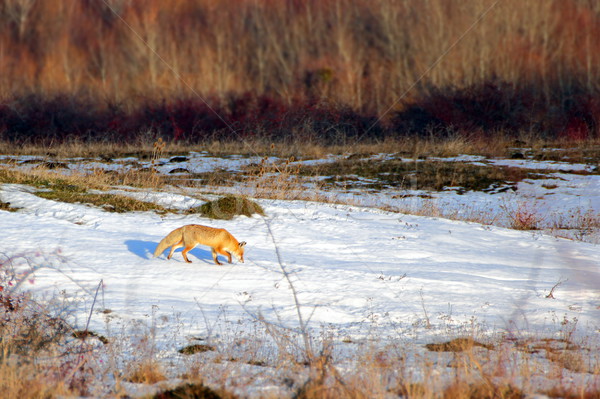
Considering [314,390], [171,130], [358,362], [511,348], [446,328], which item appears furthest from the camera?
[171,130]

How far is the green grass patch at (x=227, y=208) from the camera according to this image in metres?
10.7

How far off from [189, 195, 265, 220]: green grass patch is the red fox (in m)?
3.05

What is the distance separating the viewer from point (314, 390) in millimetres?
3715

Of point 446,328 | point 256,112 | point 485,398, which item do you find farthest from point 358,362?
point 256,112

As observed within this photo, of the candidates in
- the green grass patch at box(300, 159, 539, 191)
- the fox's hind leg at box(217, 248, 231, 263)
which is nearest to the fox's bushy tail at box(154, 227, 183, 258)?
the fox's hind leg at box(217, 248, 231, 263)

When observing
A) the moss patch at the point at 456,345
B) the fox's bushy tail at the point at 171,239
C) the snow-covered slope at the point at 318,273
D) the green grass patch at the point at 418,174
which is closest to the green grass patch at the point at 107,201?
the snow-covered slope at the point at 318,273

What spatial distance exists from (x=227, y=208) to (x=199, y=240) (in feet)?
12.2

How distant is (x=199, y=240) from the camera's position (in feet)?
23.7

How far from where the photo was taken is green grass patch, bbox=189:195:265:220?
35.1ft

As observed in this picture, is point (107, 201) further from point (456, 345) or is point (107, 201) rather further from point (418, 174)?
point (418, 174)

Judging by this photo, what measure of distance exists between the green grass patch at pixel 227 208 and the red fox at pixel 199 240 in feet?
10.0

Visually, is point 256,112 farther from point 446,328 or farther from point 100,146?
point 446,328

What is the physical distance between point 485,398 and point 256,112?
3757 centimetres

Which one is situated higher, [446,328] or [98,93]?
[98,93]
